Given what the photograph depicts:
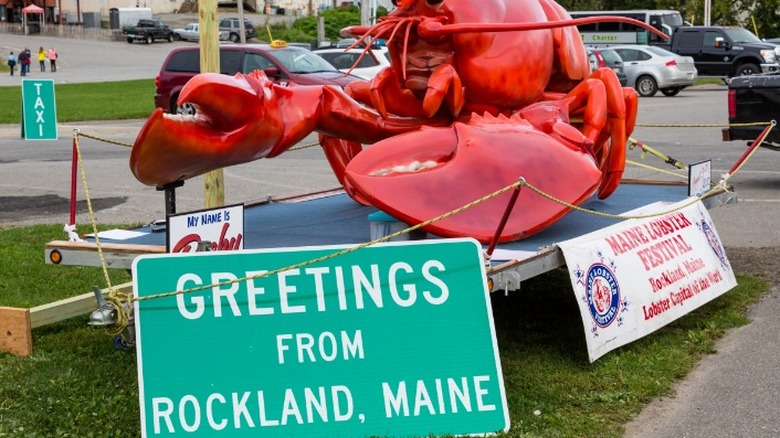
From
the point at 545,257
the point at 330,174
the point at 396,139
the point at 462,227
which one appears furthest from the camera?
the point at 330,174

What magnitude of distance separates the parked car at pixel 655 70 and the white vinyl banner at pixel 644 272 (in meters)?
24.5

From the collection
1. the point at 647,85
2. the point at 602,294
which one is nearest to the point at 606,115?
the point at 602,294

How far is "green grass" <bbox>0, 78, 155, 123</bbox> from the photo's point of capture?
2649 cm

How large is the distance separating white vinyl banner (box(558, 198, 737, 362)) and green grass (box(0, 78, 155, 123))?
66.2ft

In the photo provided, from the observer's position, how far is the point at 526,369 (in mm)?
6168

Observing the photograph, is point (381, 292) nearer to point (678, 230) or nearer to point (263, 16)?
point (678, 230)

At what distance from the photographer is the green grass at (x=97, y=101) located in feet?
86.9

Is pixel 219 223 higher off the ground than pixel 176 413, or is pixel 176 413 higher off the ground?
pixel 219 223

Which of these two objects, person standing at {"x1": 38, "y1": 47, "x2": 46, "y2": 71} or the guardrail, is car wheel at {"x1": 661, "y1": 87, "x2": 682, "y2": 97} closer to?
person standing at {"x1": 38, "y1": 47, "x2": 46, "y2": 71}

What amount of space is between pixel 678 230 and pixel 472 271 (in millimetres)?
2846

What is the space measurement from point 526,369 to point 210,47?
3459 millimetres

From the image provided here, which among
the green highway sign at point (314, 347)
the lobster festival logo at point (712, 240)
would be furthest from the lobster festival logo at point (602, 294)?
the lobster festival logo at point (712, 240)

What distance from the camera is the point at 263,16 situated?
240 feet

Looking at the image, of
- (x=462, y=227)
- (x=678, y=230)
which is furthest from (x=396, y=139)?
(x=678, y=230)
